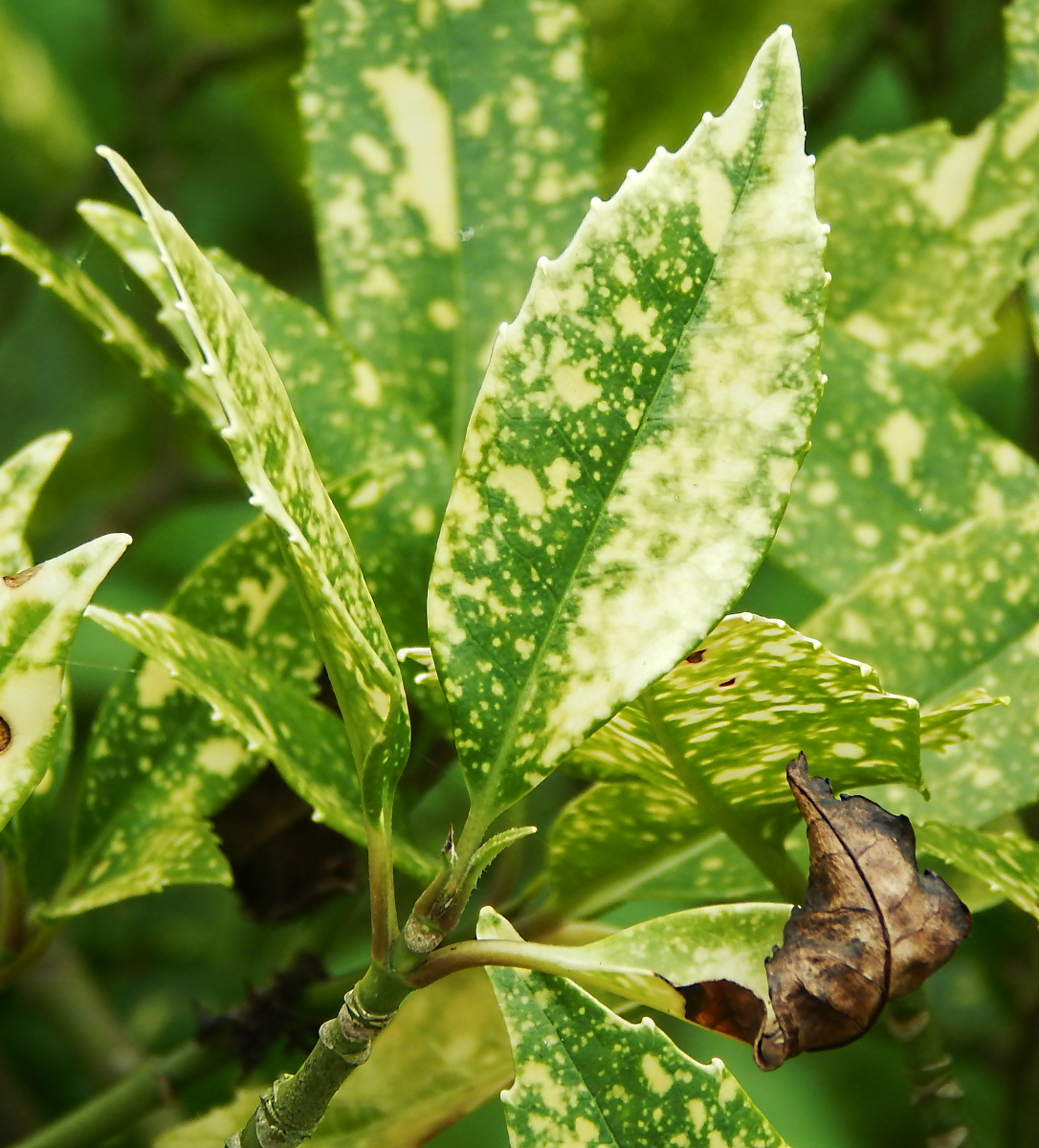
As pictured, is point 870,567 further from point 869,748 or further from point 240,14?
point 240,14

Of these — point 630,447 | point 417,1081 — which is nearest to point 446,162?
point 630,447

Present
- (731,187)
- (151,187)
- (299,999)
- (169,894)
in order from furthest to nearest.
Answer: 1. (169,894)
2. (151,187)
3. (299,999)
4. (731,187)

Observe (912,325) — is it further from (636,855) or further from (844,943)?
(844,943)

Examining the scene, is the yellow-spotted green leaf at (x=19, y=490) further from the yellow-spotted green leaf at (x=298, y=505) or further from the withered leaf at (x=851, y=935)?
the withered leaf at (x=851, y=935)

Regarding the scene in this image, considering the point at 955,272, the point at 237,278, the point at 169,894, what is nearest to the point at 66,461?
the point at 169,894

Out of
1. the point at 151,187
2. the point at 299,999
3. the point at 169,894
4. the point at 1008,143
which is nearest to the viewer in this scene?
the point at 299,999

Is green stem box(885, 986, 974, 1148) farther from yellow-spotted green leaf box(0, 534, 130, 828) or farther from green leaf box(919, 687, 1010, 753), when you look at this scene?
yellow-spotted green leaf box(0, 534, 130, 828)
